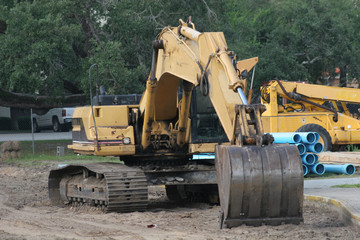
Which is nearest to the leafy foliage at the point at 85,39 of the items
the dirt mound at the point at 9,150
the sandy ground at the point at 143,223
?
the dirt mound at the point at 9,150

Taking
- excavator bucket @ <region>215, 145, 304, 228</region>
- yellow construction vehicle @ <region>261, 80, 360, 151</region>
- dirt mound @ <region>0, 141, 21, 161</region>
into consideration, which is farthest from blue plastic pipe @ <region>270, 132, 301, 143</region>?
dirt mound @ <region>0, 141, 21, 161</region>

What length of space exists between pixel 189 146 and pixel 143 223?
2.64 metres

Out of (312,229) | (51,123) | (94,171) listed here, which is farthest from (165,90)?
→ (51,123)

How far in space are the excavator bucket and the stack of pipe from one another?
8.26 m

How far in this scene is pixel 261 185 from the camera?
9117 millimetres

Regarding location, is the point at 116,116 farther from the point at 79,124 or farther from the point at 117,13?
the point at 117,13

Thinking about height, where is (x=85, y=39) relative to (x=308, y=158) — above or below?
above

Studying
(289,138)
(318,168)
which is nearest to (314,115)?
(289,138)

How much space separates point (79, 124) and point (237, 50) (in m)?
14.6

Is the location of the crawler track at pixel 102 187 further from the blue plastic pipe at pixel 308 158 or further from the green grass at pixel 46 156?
the green grass at pixel 46 156

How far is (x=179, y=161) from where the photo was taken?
14336 millimetres

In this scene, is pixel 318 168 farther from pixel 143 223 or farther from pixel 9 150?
pixel 9 150

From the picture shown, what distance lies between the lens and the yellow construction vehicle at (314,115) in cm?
2194

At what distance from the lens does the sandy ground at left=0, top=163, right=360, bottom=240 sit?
361 inches
